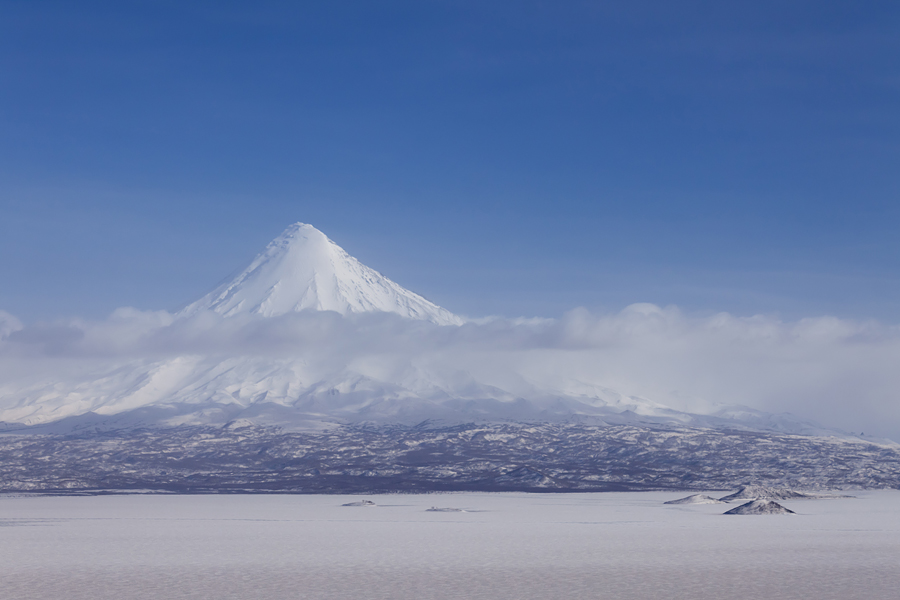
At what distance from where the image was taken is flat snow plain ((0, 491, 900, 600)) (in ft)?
111

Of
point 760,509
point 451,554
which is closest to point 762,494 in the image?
point 760,509

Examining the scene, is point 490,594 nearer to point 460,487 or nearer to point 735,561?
point 735,561

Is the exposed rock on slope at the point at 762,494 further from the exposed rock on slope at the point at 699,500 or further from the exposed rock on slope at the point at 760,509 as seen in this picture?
the exposed rock on slope at the point at 760,509

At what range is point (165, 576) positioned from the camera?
123 feet

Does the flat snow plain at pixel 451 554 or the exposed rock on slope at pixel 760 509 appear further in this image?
the exposed rock on slope at pixel 760 509

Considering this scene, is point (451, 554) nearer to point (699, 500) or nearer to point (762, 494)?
point (699, 500)

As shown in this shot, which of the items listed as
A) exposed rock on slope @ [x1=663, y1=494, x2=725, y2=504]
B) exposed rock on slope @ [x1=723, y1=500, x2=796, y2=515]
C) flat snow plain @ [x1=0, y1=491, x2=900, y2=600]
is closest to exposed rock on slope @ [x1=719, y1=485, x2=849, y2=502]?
exposed rock on slope @ [x1=663, y1=494, x2=725, y2=504]

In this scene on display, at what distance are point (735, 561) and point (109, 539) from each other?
3592 centimetres

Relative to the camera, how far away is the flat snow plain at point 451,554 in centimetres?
3378

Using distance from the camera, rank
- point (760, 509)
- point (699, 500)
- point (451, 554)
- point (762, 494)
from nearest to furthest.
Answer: point (451, 554), point (760, 509), point (699, 500), point (762, 494)

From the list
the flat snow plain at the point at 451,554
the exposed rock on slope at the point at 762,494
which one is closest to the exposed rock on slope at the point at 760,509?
the flat snow plain at the point at 451,554

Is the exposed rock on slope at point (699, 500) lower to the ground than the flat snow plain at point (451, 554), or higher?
higher

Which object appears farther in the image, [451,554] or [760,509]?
[760,509]

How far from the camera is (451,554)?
46406 millimetres
